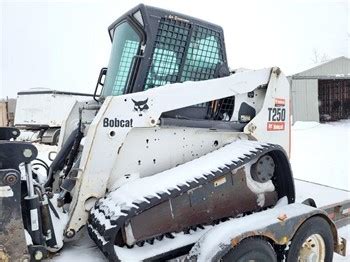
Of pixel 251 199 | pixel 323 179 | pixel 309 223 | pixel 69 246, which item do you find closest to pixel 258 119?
pixel 251 199

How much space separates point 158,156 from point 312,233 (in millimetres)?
A: 1630

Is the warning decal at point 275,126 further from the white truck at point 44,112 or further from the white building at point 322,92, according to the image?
the white building at point 322,92

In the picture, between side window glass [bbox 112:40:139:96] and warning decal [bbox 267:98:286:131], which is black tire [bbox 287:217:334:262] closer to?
warning decal [bbox 267:98:286:131]

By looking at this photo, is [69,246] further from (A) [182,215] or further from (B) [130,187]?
(A) [182,215]

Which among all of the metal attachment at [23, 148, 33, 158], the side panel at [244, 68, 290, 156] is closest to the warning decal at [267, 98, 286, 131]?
the side panel at [244, 68, 290, 156]

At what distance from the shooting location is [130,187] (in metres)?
3.15

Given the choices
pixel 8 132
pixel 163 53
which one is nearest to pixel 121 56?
pixel 163 53

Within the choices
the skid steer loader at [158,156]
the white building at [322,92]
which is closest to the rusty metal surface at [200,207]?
the skid steer loader at [158,156]

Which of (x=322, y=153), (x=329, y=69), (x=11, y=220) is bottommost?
(x=322, y=153)

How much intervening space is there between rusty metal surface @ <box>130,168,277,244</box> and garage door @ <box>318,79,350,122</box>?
21.0m

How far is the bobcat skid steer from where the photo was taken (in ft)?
9.33

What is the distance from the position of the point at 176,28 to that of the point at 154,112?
0.99 m

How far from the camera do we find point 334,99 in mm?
23547

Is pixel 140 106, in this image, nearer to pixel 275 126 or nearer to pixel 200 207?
pixel 200 207
